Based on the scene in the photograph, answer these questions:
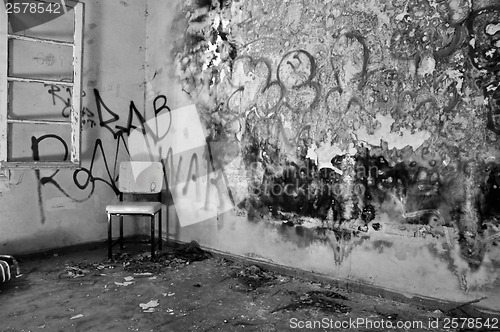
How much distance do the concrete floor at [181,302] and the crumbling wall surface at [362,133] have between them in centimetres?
21

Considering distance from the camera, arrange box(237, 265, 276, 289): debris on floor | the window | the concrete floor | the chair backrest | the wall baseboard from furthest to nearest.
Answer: the chair backrest, the window, box(237, 265, 276, 289): debris on floor, the wall baseboard, the concrete floor

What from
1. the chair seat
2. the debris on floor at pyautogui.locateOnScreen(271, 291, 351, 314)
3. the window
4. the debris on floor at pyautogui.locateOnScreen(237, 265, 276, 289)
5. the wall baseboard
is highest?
the window

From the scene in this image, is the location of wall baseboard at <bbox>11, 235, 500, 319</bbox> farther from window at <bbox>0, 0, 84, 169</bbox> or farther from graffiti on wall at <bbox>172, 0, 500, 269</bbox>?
window at <bbox>0, 0, 84, 169</bbox>

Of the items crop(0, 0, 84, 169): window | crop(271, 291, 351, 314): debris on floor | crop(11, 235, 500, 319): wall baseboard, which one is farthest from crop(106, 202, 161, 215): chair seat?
crop(271, 291, 351, 314): debris on floor

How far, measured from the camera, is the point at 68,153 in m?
3.67

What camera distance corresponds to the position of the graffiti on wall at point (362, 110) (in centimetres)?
236

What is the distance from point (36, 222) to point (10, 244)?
0.90ft

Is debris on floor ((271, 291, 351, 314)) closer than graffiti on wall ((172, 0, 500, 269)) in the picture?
No

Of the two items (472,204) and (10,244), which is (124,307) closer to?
(10,244)

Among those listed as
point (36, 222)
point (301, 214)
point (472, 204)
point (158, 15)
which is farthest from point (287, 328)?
point (158, 15)

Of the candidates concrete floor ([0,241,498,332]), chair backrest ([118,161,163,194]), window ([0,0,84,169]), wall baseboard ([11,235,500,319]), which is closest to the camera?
concrete floor ([0,241,498,332])

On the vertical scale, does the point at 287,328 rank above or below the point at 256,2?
below

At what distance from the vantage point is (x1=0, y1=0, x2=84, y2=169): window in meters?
3.23

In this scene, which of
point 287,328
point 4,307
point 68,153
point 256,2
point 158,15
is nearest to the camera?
point 287,328
